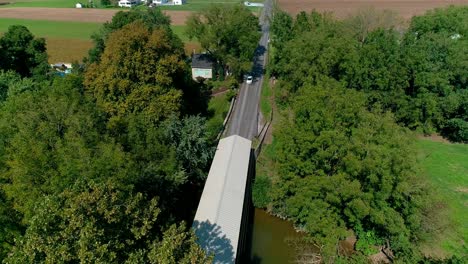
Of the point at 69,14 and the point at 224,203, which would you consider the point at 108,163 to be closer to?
the point at 224,203

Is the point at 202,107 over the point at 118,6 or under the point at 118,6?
under

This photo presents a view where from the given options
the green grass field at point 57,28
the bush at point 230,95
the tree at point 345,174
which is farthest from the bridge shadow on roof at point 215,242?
the green grass field at point 57,28

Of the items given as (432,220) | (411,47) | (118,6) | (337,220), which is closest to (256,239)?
(337,220)

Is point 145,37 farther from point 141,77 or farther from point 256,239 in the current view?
point 256,239

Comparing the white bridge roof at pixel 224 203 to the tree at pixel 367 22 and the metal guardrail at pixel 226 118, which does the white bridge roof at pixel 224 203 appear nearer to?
the metal guardrail at pixel 226 118

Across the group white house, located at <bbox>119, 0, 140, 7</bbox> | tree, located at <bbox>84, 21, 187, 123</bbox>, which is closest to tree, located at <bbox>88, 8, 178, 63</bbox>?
tree, located at <bbox>84, 21, 187, 123</bbox>

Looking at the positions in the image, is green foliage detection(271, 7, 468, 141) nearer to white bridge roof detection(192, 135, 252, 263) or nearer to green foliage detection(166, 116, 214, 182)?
white bridge roof detection(192, 135, 252, 263)
